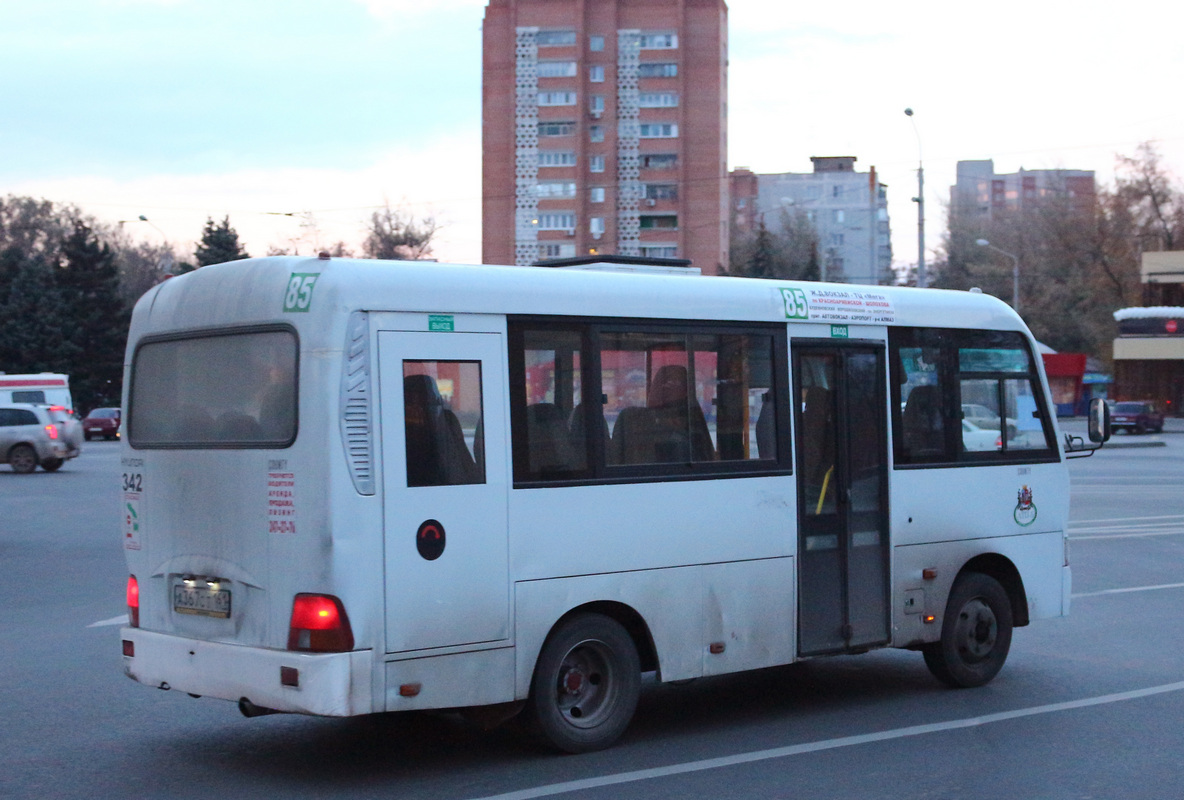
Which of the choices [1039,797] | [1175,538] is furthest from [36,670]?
[1175,538]

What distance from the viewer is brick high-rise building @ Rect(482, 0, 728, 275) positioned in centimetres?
10731

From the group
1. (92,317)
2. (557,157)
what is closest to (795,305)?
(92,317)

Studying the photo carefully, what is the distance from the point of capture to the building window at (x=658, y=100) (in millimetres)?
108125

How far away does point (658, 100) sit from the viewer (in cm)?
10856

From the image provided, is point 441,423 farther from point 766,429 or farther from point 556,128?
point 556,128

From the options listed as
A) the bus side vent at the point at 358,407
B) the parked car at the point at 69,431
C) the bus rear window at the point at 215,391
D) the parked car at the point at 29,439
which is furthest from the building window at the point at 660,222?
the bus side vent at the point at 358,407

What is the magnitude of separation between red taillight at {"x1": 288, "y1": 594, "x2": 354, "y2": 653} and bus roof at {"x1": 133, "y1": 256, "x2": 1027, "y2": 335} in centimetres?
132

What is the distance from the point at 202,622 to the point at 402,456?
4.42ft

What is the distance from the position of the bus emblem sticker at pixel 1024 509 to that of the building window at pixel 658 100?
101456 mm

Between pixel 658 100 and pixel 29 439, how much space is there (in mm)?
81675

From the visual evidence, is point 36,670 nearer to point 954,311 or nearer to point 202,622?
point 202,622

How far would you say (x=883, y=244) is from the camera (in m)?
153

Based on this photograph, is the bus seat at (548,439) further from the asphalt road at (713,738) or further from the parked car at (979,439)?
the parked car at (979,439)

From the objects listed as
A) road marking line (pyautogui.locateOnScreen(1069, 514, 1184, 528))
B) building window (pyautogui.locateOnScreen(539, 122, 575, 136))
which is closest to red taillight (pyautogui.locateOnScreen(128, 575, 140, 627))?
road marking line (pyautogui.locateOnScreen(1069, 514, 1184, 528))
